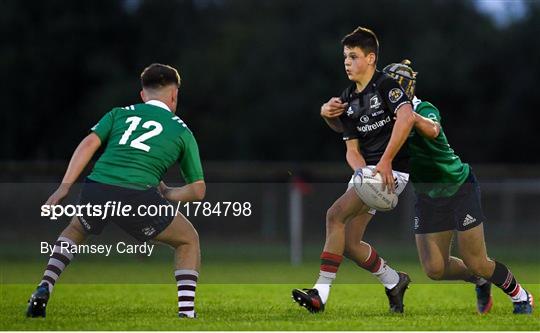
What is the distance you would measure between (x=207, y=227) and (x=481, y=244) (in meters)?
12.7

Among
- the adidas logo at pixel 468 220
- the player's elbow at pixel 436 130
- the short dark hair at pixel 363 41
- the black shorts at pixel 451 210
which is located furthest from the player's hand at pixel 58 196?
the adidas logo at pixel 468 220

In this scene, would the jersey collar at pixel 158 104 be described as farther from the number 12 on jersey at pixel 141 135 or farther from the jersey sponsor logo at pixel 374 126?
the jersey sponsor logo at pixel 374 126

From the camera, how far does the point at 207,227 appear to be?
2083cm

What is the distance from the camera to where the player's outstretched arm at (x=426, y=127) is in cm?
802

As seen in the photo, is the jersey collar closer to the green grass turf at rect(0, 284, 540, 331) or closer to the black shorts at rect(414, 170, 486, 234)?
the green grass turf at rect(0, 284, 540, 331)

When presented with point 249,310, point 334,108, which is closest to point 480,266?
point 334,108

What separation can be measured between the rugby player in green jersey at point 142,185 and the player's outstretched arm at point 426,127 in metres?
1.66

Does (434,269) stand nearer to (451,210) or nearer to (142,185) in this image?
(451,210)

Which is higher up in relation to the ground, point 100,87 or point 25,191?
point 100,87

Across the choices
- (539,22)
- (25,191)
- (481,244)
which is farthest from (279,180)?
(481,244)

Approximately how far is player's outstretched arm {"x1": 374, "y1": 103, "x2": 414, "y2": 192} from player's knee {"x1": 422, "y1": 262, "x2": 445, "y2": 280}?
102 cm

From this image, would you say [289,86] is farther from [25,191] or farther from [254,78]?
[25,191]

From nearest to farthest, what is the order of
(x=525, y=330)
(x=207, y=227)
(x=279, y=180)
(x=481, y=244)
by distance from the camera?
(x=525, y=330), (x=481, y=244), (x=207, y=227), (x=279, y=180)

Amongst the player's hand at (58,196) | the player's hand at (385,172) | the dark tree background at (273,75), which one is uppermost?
the dark tree background at (273,75)
